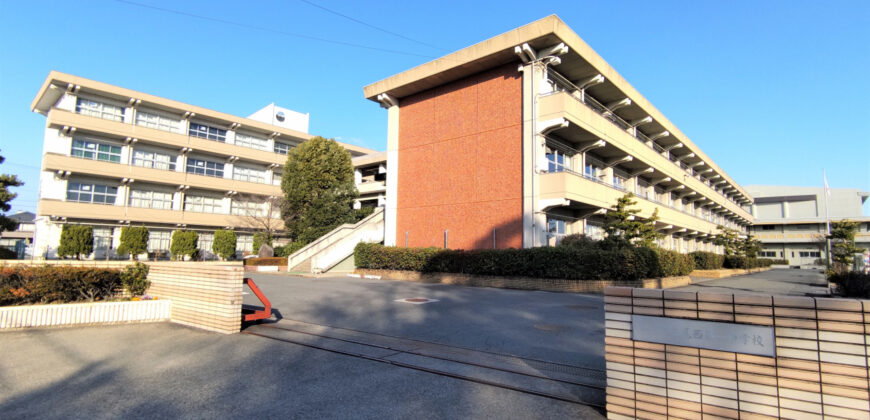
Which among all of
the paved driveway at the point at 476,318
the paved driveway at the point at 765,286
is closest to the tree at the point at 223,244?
the paved driveway at the point at 476,318

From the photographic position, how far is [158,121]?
1455 inches

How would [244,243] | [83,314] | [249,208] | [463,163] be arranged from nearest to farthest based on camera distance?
[83,314] → [463,163] → [249,208] → [244,243]

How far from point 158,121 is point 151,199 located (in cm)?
666

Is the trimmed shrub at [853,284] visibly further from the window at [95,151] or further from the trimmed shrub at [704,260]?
the window at [95,151]

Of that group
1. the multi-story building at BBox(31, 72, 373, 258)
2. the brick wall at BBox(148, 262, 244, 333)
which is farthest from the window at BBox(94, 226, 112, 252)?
the brick wall at BBox(148, 262, 244, 333)

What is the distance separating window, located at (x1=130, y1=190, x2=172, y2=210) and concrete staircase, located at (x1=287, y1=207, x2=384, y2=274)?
19060 millimetres

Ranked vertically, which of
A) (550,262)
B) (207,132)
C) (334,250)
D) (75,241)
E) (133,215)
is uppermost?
(207,132)

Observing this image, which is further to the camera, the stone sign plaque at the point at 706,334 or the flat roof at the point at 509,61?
the flat roof at the point at 509,61

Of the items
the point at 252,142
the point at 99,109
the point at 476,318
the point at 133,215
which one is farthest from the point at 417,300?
the point at 252,142

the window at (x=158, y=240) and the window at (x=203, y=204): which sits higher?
the window at (x=203, y=204)

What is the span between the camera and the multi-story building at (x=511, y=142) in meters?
19.9

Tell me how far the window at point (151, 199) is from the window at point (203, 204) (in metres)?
1.44

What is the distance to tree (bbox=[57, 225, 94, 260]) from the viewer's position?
28.9 m

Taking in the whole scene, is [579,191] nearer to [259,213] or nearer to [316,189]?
[316,189]
